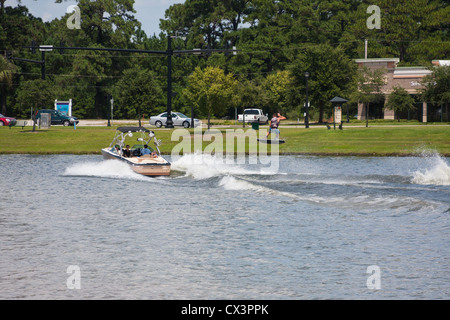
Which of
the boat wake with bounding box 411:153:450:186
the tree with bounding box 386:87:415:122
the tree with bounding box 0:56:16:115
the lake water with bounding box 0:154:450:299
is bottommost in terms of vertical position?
the lake water with bounding box 0:154:450:299

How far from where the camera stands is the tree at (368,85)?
225 feet

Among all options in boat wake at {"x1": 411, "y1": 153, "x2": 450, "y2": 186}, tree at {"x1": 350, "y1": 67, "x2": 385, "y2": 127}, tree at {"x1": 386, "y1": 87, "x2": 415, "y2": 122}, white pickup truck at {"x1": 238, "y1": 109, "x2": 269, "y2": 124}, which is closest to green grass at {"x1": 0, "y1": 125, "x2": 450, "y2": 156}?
boat wake at {"x1": 411, "y1": 153, "x2": 450, "y2": 186}

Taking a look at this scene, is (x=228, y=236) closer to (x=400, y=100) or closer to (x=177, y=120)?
(x=177, y=120)

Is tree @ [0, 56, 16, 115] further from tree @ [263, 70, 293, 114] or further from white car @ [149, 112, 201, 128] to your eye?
tree @ [263, 70, 293, 114]

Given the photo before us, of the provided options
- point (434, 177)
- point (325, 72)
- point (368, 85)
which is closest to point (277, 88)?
point (325, 72)

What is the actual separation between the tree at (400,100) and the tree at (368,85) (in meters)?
1.59

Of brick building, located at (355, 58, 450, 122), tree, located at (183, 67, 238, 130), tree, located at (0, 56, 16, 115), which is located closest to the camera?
tree, located at (183, 67, 238, 130)

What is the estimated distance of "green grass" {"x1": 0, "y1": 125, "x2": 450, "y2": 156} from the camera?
40.9 metres

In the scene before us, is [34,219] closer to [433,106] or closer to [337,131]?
[337,131]

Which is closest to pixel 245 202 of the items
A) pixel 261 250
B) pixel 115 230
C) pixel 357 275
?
pixel 115 230

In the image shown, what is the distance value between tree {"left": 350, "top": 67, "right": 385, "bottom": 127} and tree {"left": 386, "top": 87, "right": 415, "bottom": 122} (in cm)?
159

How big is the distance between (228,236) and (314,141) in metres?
28.9

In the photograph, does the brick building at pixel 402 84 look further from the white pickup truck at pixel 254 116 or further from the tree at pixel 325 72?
the white pickup truck at pixel 254 116

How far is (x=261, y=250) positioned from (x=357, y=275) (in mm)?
2718
